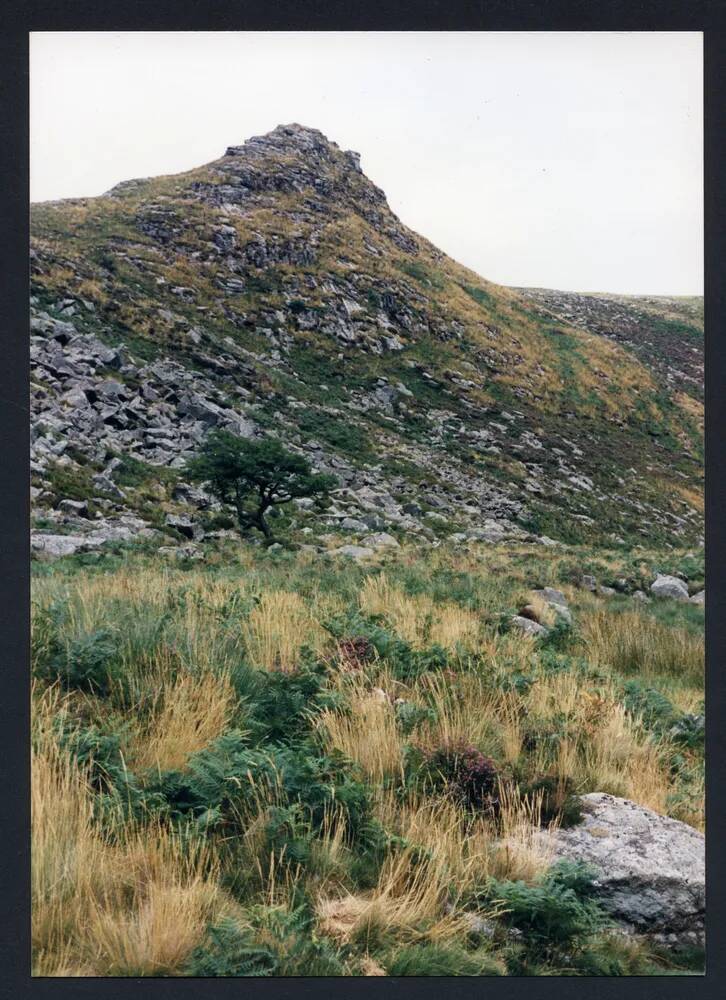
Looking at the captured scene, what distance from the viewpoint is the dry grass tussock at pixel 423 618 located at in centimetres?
520

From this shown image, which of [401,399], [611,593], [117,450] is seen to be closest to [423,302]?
[401,399]

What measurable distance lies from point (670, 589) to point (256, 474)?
933cm

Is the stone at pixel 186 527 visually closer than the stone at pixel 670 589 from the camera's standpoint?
No

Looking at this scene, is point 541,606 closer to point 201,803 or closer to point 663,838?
point 663,838

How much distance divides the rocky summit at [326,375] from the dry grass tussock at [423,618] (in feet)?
21.1

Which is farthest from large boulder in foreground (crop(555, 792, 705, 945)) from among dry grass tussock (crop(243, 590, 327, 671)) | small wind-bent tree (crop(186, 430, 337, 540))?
small wind-bent tree (crop(186, 430, 337, 540))

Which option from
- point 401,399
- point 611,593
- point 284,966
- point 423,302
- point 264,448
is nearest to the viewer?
point 284,966

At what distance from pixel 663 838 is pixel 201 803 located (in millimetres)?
2155

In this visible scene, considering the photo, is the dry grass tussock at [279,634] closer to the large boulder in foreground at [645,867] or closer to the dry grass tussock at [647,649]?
the large boulder in foreground at [645,867]

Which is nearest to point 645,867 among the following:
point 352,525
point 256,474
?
point 256,474

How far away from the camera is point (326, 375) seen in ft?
104

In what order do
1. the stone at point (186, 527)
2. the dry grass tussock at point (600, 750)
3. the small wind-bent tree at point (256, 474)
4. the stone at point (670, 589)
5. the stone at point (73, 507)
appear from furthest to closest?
1. the small wind-bent tree at point (256, 474)
2. the stone at point (186, 527)
3. the stone at point (73, 507)
4. the stone at point (670, 589)
5. the dry grass tussock at point (600, 750)

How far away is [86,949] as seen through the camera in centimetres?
281

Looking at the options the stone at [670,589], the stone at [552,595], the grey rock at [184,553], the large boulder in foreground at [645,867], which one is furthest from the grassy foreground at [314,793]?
the stone at [670,589]
